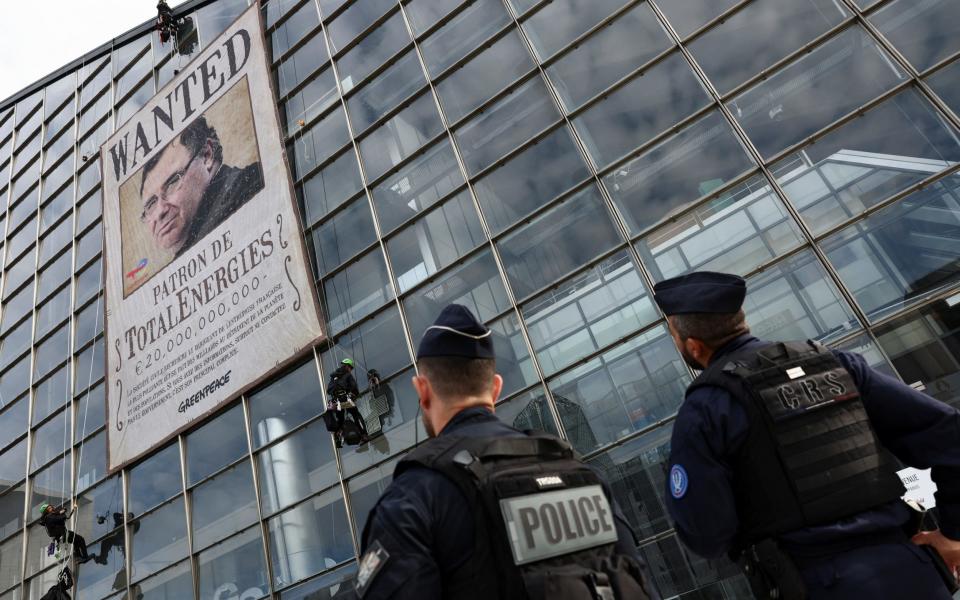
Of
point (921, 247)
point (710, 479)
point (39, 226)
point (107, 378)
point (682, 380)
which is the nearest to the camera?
point (710, 479)

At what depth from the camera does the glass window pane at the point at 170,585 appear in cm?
931

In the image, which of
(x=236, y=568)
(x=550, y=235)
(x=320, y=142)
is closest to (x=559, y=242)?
(x=550, y=235)

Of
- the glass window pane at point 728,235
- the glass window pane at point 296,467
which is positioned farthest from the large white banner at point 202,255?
the glass window pane at point 728,235

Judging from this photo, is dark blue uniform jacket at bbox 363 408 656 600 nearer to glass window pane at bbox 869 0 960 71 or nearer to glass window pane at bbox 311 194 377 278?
glass window pane at bbox 869 0 960 71

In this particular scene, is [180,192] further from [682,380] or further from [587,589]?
[587,589]

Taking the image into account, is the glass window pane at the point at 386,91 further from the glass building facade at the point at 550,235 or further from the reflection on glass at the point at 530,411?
the reflection on glass at the point at 530,411

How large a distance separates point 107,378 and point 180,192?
12.1 feet

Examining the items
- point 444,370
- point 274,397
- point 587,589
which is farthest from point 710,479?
point 274,397

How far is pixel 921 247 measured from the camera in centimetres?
602

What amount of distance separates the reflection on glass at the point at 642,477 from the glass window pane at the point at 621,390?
0.18 metres

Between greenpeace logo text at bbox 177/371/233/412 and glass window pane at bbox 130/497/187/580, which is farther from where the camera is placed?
greenpeace logo text at bbox 177/371/233/412

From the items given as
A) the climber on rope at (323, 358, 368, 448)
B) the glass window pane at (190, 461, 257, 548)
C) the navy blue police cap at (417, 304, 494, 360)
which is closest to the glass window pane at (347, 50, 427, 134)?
the climber on rope at (323, 358, 368, 448)

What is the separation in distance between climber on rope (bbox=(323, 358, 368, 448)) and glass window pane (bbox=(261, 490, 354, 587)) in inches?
35.0

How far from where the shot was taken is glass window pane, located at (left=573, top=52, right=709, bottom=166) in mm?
7773
